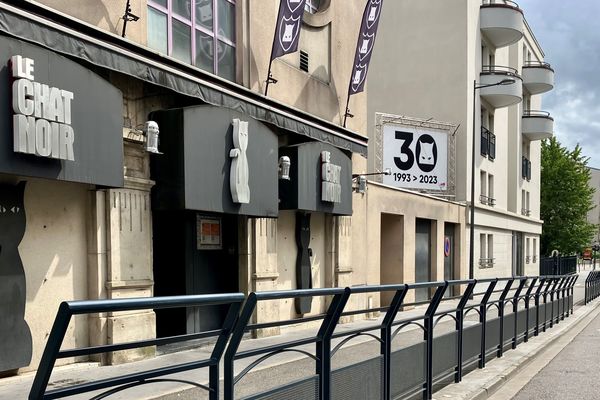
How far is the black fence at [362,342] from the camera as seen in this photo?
2.91m

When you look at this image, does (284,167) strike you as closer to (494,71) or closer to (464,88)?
(464,88)

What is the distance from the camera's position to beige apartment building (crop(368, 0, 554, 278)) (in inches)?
1031

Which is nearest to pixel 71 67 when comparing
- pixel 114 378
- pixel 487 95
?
pixel 114 378

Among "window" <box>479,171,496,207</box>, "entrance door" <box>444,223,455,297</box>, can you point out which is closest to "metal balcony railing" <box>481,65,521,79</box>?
"window" <box>479,171,496,207</box>

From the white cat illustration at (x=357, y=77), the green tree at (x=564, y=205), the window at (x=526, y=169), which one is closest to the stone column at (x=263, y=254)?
the white cat illustration at (x=357, y=77)

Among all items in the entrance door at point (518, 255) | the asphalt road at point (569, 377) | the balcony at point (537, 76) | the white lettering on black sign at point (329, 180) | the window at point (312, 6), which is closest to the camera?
the asphalt road at point (569, 377)

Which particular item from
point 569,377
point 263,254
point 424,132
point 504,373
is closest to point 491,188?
point 424,132

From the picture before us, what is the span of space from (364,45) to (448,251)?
36.6 feet

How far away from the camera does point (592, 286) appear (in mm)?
25156

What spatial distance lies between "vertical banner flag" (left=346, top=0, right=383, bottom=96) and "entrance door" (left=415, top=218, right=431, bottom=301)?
7.08 m

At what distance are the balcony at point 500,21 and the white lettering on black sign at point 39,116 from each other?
82.2ft

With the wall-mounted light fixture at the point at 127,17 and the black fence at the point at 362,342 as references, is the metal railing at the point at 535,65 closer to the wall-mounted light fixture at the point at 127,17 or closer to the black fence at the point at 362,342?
the black fence at the point at 362,342

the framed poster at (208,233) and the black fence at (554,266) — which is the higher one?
the framed poster at (208,233)

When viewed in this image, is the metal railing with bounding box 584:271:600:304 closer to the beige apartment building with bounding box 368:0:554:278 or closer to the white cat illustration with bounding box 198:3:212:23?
the beige apartment building with bounding box 368:0:554:278
